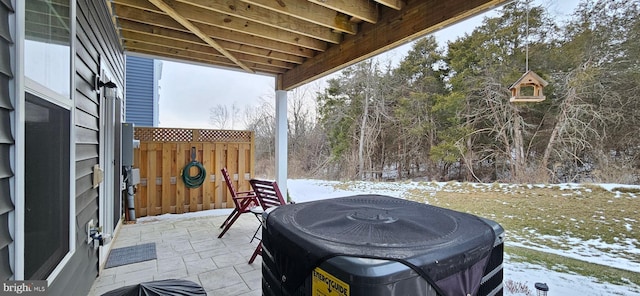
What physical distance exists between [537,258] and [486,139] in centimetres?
274

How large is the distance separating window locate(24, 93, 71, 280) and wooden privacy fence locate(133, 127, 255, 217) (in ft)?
11.3

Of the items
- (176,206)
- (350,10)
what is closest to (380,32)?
(350,10)

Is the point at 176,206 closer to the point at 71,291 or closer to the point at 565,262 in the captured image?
the point at 71,291

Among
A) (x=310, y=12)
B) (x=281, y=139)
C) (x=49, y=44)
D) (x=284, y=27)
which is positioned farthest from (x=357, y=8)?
(x=281, y=139)

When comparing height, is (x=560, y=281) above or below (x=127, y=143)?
below

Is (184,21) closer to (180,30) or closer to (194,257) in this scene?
(180,30)

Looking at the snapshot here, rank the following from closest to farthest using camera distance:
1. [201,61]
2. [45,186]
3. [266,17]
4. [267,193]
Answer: [45,186]
[266,17]
[267,193]
[201,61]

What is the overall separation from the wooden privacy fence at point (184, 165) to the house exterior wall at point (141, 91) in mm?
2695

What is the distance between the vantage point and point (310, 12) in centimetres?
274

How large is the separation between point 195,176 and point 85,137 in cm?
303

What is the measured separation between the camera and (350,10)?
8.63ft

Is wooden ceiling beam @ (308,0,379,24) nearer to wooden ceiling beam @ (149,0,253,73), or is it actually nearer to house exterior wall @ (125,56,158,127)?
wooden ceiling beam @ (149,0,253,73)

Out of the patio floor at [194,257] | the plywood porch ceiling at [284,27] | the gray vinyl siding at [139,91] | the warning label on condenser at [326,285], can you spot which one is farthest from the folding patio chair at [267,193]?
the gray vinyl siding at [139,91]

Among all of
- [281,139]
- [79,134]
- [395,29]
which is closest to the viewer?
[79,134]
